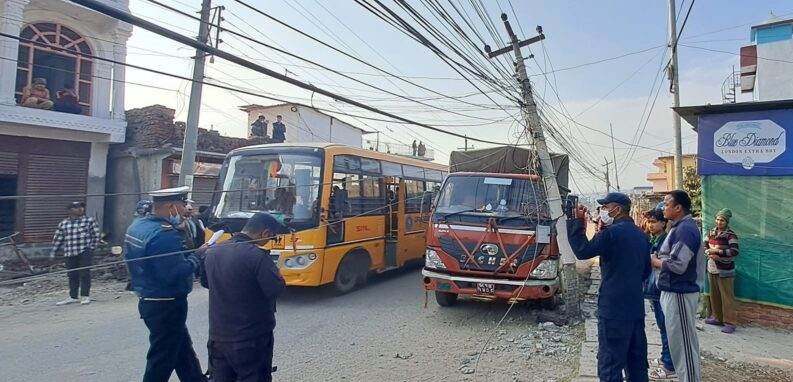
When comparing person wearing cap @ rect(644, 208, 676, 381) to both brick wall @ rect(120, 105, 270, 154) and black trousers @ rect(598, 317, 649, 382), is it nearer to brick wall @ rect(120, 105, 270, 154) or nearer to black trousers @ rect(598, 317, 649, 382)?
black trousers @ rect(598, 317, 649, 382)

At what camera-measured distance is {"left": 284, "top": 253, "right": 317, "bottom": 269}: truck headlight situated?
729 centimetres

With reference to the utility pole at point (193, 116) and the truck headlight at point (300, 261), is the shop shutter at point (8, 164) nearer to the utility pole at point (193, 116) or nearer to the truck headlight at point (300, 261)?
the utility pole at point (193, 116)

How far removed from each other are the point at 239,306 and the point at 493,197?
4670mm

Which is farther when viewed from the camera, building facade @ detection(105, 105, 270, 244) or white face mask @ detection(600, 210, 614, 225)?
building facade @ detection(105, 105, 270, 244)

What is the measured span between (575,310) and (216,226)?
565cm

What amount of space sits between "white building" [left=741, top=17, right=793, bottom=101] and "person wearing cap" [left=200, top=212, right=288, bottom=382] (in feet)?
61.2

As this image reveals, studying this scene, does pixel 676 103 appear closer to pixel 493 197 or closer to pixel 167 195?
pixel 493 197

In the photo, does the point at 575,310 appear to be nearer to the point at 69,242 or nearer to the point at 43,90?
the point at 69,242

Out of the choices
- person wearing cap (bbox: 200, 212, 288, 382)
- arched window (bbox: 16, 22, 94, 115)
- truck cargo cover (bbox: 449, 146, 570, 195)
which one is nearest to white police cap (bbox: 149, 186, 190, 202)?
person wearing cap (bbox: 200, 212, 288, 382)

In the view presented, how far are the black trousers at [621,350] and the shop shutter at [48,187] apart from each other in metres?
12.5

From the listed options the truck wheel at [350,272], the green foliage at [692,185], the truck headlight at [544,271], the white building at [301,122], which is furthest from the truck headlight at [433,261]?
the white building at [301,122]

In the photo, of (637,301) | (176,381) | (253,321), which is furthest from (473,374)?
(176,381)

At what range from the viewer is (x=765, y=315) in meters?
6.28

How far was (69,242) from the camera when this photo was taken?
7648 mm
